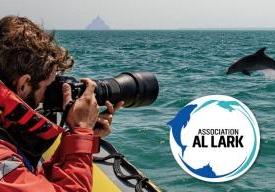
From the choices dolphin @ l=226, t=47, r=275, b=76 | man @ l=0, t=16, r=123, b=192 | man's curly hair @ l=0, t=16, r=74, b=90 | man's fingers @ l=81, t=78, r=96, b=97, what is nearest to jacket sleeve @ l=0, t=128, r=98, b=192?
man @ l=0, t=16, r=123, b=192

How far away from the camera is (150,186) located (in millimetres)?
3506

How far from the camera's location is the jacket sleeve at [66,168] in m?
1.88

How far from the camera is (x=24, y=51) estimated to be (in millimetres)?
2018

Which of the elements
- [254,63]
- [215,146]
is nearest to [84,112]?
[215,146]

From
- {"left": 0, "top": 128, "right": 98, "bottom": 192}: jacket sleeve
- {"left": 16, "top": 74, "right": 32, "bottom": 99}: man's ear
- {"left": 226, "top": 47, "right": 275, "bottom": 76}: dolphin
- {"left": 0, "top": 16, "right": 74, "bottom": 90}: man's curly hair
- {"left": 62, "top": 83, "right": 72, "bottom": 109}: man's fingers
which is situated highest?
{"left": 0, "top": 16, "right": 74, "bottom": 90}: man's curly hair

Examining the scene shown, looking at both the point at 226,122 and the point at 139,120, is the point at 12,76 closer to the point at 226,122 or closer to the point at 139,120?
the point at 226,122

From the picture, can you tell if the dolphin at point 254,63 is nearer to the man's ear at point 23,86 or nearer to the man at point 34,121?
the man at point 34,121

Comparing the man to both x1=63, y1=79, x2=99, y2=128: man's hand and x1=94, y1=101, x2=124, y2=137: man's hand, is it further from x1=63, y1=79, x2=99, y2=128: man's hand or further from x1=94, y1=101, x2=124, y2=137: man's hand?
x1=94, y1=101, x2=124, y2=137: man's hand

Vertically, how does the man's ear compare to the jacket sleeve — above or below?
above

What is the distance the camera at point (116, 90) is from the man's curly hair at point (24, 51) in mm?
200

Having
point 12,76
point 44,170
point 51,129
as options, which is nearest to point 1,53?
point 12,76

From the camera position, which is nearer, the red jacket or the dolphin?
the red jacket

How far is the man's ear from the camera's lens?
80.7 inches

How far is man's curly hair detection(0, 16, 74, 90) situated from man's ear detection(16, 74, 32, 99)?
1 cm
